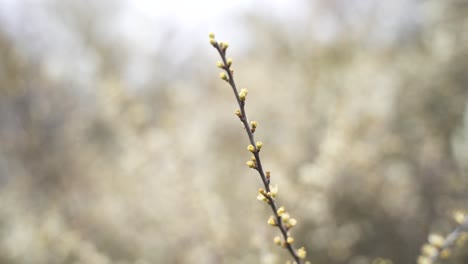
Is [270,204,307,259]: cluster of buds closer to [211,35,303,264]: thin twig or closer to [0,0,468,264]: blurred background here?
Result: [211,35,303,264]: thin twig

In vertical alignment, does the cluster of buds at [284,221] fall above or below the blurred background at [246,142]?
below

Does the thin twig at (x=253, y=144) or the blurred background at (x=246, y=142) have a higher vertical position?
the blurred background at (x=246, y=142)

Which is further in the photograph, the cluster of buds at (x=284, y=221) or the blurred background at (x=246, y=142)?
the blurred background at (x=246, y=142)

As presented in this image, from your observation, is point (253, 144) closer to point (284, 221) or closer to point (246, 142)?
point (284, 221)

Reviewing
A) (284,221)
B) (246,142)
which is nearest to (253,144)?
(284,221)

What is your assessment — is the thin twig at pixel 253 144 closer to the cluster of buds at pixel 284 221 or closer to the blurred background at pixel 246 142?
the cluster of buds at pixel 284 221

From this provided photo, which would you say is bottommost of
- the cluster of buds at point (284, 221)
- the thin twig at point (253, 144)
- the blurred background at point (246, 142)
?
the cluster of buds at point (284, 221)

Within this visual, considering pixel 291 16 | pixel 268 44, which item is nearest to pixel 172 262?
pixel 268 44

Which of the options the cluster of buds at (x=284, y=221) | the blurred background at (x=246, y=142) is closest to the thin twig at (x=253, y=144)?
the cluster of buds at (x=284, y=221)

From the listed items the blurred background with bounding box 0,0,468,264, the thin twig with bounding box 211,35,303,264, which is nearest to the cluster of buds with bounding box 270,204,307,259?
the thin twig with bounding box 211,35,303,264
